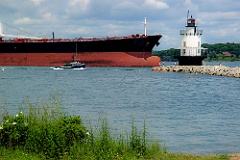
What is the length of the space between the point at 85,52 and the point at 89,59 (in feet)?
4.51

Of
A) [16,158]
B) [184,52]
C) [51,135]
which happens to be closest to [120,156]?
[51,135]

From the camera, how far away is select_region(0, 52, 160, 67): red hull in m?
71.4

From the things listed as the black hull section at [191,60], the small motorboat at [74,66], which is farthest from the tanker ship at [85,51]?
the black hull section at [191,60]

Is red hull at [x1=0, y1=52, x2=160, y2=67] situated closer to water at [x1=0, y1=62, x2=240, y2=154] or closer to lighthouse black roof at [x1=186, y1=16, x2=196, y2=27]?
lighthouse black roof at [x1=186, y1=16, x2=196, y2=27]

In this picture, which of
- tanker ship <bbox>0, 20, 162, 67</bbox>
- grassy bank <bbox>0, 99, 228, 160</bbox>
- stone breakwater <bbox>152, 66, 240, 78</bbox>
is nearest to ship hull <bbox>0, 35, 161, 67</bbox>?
tanker ship <bbox>0, 20, 162, 67</bbox>

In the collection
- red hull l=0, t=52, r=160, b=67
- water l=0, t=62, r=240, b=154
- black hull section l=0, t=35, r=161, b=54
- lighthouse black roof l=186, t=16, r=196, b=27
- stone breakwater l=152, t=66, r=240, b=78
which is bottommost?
water l=0, t=62, r=240, b=154

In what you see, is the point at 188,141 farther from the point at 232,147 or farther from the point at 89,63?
the point at 89,63

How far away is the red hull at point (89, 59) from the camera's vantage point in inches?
2813

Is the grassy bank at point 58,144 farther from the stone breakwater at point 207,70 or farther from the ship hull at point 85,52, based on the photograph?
the ship hull at point 85,52

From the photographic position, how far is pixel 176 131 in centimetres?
1609

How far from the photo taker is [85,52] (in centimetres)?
7412

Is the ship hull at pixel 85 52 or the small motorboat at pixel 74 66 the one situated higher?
the ship hull at pixel 85 52

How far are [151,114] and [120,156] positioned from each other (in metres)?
11.4

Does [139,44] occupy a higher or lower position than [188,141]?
higher
